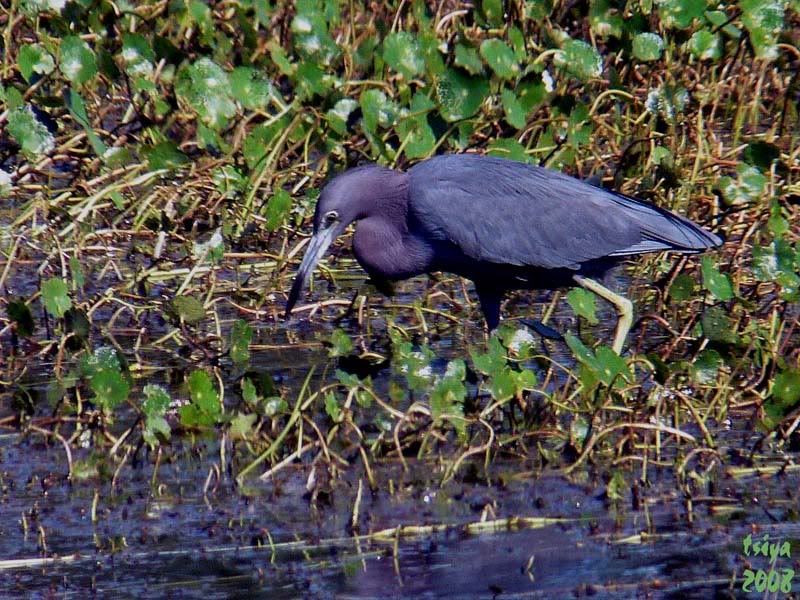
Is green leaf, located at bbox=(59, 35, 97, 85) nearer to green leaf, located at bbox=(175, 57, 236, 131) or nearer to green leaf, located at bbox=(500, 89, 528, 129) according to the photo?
green leaf, located at bbox=(175, 57, 236, 131)

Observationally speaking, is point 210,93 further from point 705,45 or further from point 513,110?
point 705,45

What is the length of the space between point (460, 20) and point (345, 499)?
14.1ft

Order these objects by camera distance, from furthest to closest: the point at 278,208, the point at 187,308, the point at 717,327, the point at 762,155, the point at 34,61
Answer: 1. the point at 34,61
2. the point at 278,208
3. the point at 762,155
4. the point at 187,308
5. the point at 717,327

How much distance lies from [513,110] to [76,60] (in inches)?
80.1

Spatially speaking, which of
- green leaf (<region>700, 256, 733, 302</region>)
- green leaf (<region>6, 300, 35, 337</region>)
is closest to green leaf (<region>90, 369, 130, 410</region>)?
green leaf (<region>6, 300, 35, 337</region>)

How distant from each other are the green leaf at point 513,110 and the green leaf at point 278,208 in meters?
1.06

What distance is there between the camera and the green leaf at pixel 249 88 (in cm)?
670

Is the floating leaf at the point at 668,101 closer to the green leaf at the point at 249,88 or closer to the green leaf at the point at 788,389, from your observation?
the green leaf at the point at 249,88

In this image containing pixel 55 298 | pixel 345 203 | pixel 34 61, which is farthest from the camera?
pixel 34 61

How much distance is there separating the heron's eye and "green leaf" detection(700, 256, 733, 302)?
141 centimetres

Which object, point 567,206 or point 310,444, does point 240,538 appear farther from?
point 567,206

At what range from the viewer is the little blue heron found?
5.64 m

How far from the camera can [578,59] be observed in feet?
21.7

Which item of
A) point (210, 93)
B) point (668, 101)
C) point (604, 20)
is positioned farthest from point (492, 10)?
point (210, 93)
